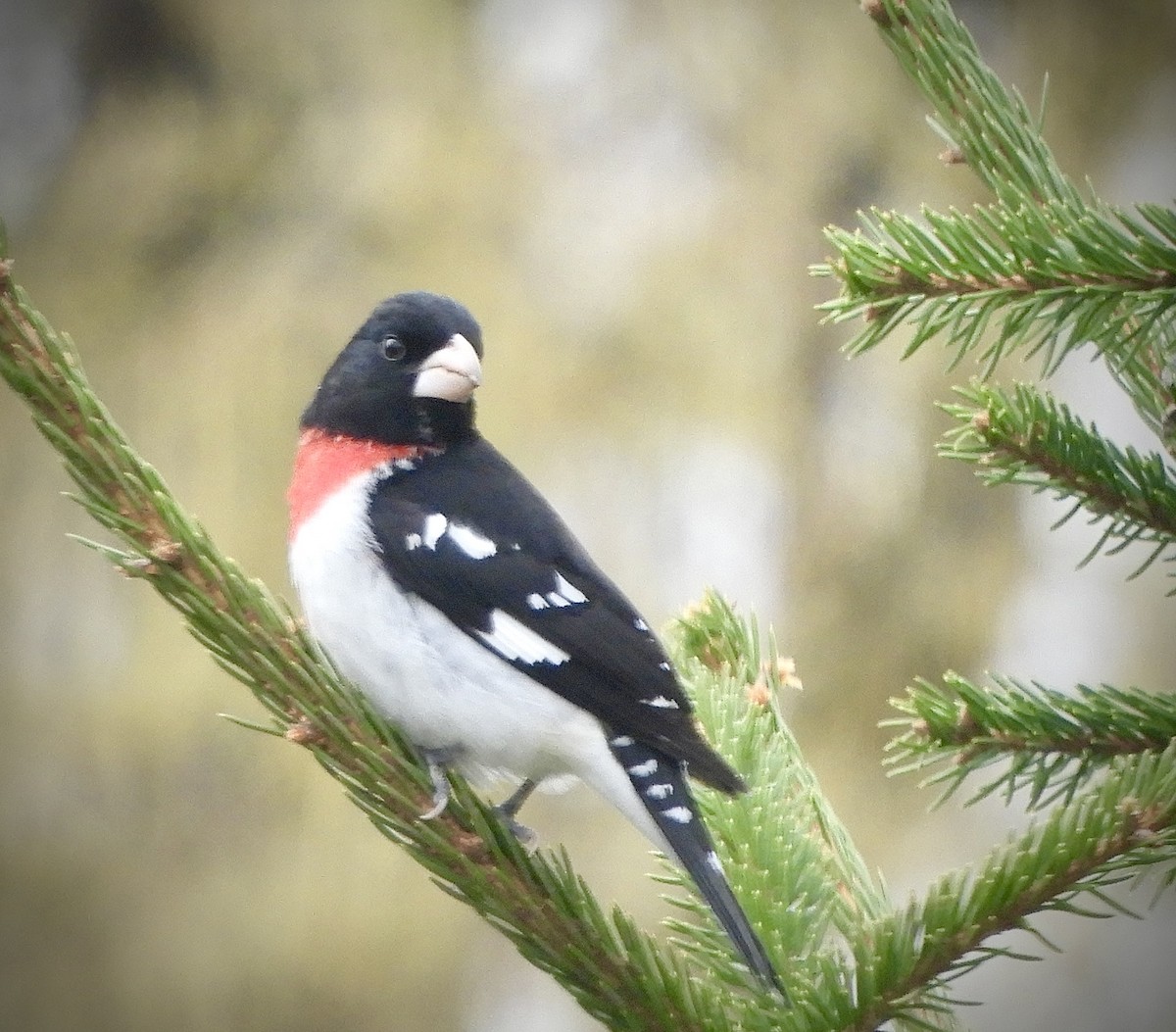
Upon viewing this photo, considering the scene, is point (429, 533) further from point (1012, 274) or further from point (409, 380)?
point (1012, 274)

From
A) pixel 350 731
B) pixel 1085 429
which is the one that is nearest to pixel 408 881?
pixel 350 731

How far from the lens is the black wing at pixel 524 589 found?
855mm

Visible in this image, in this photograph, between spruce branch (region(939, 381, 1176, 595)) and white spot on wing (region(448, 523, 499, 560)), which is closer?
spruce branch (region(939, 381, 1176, 595))

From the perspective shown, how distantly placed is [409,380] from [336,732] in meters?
0.39

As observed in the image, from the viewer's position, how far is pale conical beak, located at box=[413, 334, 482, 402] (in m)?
0.98

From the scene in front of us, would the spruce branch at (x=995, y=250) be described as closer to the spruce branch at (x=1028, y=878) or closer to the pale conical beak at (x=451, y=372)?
the spruce branch at (x=1028, y=878)

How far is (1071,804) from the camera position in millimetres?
552

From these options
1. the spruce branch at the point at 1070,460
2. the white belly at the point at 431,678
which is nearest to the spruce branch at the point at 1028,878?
the spruce branch at the point at 1070,460

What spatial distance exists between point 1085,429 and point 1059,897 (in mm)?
300

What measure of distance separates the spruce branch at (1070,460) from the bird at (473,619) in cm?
26

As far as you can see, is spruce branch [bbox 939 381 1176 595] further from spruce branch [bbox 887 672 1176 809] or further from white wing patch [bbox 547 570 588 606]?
white wing patch [bbox 547 570 588 606]

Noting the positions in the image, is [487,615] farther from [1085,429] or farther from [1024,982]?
[1024,982]

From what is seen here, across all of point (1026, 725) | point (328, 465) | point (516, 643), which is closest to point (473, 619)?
point (516, 643)

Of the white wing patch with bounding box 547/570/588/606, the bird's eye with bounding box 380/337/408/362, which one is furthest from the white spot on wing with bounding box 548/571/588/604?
the bird's eye with bounding box 380/337/408/362
